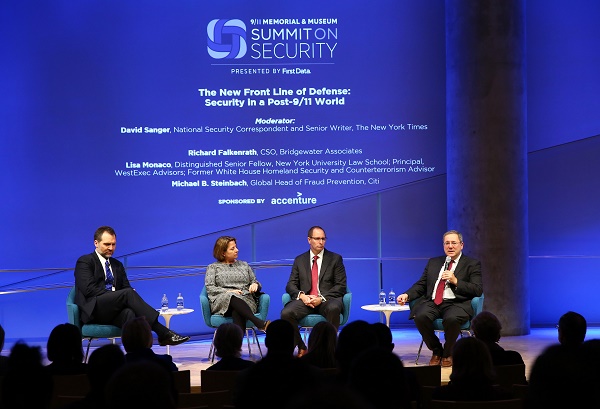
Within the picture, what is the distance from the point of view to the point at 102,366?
2.87m

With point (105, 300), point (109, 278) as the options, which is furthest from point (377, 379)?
point (109, 278)

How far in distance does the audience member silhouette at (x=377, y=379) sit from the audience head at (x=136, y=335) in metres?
2.04

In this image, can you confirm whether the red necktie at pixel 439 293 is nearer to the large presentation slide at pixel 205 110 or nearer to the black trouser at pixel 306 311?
the black trouser at pixel 306 311

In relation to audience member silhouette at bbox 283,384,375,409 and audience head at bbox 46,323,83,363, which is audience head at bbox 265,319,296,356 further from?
audience member silhouette at bbox 283,384,375,409

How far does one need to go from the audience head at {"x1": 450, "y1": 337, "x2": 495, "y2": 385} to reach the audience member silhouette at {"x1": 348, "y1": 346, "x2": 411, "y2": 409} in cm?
70

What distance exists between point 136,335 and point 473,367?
1890 mm

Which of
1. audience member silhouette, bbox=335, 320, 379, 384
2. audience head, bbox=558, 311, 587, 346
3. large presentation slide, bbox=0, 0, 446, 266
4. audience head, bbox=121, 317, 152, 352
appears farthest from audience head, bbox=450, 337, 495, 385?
large presentation slide, bbox=0, 0, 446, 266

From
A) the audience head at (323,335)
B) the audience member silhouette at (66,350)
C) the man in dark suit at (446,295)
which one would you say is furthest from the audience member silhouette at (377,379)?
the man in dark suit at (446,295)

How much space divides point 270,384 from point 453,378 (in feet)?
3.73

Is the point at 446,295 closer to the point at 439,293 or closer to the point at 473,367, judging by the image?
the point at 439,293

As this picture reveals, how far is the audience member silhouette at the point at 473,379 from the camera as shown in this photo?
3.04 m

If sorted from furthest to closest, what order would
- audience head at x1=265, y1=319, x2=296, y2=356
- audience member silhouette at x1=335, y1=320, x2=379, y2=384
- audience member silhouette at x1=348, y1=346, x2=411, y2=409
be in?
audience head at x1=265, y1=319, x2=296, y2=356
audience member silhouette at x1=335, y1=320, x2=379, y2=384
audience member silhouette at x1=348, y1=346, x2=411, y2=409

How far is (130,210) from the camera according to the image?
8.12 m

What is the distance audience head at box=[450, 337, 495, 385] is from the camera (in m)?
3.05
